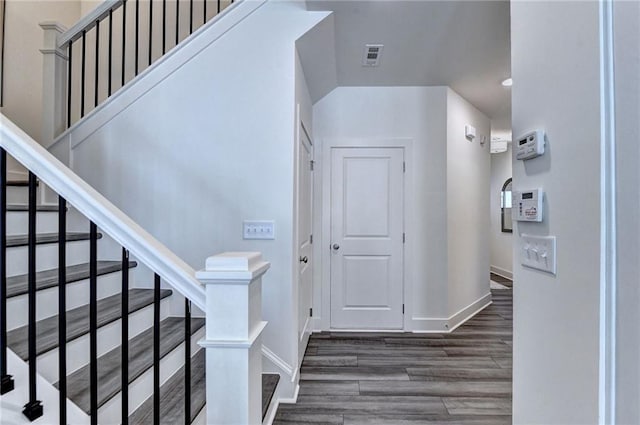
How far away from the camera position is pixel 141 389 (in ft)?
5.27

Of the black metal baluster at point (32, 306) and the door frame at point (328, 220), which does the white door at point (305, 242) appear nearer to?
the door frame at point (328, 220)

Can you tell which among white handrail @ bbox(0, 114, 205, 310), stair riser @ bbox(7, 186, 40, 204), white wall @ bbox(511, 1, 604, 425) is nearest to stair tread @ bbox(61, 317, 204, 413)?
white handrail @ bbox(0, 114, 205, 310)

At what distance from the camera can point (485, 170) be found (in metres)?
4.73

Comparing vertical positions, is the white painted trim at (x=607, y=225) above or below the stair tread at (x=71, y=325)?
above

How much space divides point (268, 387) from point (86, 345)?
105 centimetres

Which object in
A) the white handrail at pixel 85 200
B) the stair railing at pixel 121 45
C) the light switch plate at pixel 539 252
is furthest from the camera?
the stair railing at pixel 121 45

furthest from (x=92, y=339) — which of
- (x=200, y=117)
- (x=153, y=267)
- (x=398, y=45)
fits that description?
(x=398, y=45)

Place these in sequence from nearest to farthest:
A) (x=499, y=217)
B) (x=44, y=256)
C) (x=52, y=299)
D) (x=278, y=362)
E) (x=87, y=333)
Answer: (x=87, y=333) → (x=52, y=299) → (x=44, y=256) → (x=278, y=362) → (x=499, y=217)

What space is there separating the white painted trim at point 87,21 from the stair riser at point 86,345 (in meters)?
2.07

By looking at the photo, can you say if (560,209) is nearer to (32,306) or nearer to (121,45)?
(32,306)

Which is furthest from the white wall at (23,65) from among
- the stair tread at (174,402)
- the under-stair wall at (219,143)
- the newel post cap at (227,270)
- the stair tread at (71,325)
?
the newel post cap at (227,270)

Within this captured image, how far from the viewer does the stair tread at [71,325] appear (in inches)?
54.7

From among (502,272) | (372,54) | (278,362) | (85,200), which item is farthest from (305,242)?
(502,272)

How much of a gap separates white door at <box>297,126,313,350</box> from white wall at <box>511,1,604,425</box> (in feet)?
5.71
